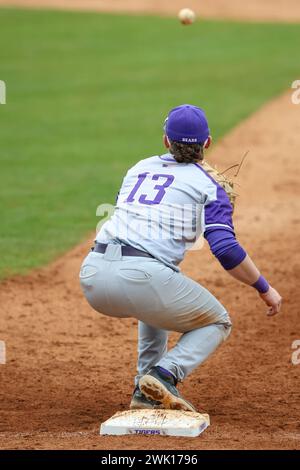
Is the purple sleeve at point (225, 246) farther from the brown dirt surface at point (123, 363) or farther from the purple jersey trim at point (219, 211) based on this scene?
the brown dirt surface at point (123, 363)

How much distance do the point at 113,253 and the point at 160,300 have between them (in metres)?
0.38

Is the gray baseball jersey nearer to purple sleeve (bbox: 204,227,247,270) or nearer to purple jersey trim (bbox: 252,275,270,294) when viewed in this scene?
purple sleeve (bbox: 204,227,247,270)

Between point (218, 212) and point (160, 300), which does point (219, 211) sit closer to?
point (218, 212)

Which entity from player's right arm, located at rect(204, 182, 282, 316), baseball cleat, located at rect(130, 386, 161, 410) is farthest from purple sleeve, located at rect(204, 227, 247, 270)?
baseball cleat, located at rect(130, 386, 161, 410)

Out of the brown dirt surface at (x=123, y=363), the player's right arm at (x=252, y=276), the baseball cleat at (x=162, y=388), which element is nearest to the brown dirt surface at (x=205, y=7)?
the brown dirt surface at (x=123, y=363)

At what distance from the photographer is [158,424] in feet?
17.4

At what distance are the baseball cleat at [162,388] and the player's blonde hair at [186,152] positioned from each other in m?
1.21

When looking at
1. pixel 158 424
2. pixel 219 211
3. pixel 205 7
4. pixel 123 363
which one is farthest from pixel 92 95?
pixel 158 424

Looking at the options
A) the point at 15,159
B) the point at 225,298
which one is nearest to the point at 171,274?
the point at 225,298

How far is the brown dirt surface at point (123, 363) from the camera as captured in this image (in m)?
5.43

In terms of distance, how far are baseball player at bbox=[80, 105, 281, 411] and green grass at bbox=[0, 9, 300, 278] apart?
411cm

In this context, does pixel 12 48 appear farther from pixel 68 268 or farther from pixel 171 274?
pixel 171 274

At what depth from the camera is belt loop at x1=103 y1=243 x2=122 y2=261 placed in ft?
17.7

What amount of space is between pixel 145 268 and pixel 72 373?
1.93 metres
